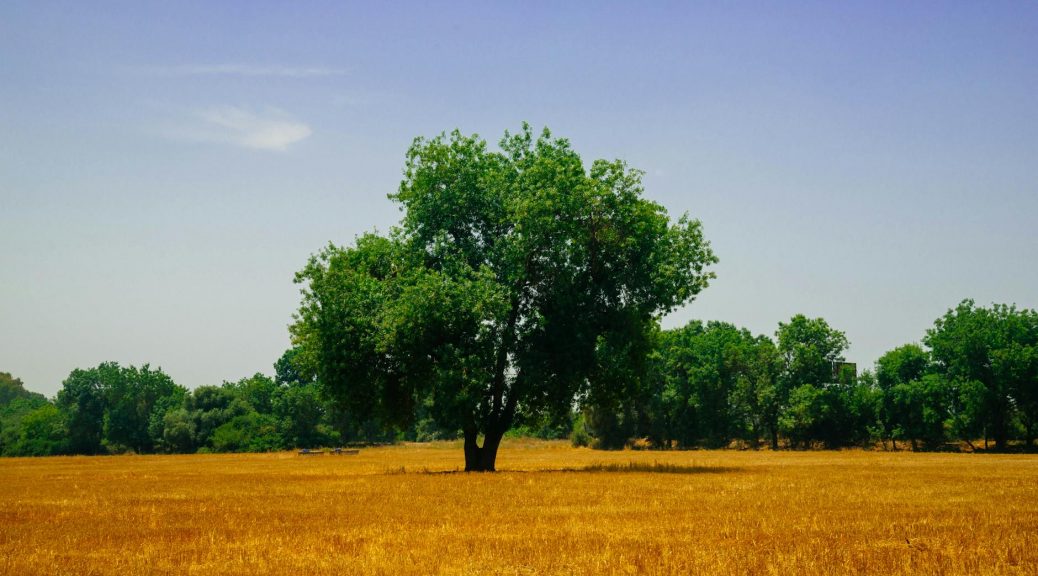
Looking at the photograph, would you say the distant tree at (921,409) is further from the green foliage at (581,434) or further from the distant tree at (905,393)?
the green foliage at (581,434)

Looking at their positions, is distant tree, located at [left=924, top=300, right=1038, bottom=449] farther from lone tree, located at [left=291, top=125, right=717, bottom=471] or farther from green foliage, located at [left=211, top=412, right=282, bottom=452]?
green foliage, located at [left=211, top=412, right=282, bottom=452]

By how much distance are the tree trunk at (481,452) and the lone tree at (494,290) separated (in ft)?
0.27

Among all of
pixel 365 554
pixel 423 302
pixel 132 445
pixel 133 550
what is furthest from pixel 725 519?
pixel 132 445

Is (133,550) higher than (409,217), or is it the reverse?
(409,217)

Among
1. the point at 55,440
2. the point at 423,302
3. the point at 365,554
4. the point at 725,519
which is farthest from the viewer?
the point at 55,440

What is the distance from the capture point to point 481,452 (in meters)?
48.2

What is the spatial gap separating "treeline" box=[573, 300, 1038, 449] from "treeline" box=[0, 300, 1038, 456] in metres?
0.18

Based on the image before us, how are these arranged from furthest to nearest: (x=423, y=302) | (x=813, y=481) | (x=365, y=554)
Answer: (x=423, y=302) < (x=813, y=481) < (x=365, y=554)

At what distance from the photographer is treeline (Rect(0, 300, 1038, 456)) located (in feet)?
319

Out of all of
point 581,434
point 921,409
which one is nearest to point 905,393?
point 921,409

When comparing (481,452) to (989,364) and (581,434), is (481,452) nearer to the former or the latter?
(989,364)

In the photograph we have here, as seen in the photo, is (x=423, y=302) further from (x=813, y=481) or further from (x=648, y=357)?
(x=813, y=481)

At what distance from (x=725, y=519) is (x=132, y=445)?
5481 inches

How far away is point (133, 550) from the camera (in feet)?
58.5
